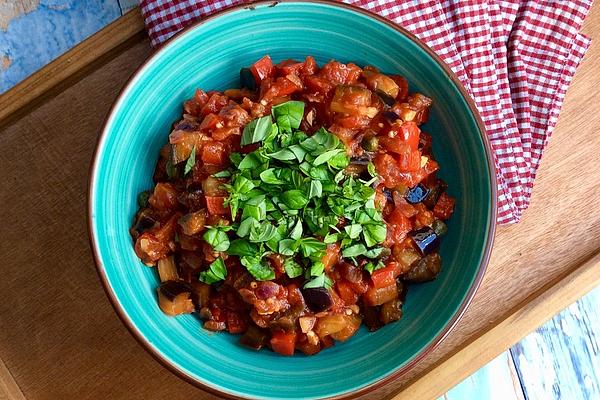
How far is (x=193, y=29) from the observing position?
2.87m

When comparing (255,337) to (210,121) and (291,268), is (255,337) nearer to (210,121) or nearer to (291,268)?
(291,268)

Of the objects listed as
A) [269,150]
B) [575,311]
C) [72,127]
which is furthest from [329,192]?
[575,311]

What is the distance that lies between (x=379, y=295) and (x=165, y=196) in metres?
0.97

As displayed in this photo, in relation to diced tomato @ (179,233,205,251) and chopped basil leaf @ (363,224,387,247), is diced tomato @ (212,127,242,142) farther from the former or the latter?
chopped basil leaf @ (363,224,387,247)

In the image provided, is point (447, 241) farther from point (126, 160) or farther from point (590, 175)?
point (126, 160)

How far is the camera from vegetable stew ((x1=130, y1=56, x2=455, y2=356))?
8.84ft

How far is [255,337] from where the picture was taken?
2883 millimetres

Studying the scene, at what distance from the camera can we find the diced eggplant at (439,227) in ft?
9.87

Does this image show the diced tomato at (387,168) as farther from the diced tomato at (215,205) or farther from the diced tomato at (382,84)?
the diced tomato at (215,205)

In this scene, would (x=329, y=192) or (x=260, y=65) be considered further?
(x=260, y=65)

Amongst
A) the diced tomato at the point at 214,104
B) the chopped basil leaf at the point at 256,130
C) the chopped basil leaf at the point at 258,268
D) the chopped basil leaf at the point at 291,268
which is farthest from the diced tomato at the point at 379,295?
the diced tomato at the point at 214,104

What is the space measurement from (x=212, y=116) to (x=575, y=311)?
2667mm

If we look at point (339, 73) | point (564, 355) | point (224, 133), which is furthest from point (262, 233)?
point (564, 355)

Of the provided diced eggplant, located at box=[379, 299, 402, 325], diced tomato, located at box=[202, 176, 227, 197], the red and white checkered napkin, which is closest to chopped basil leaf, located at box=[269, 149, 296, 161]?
diced tomato, located at box=[202, 176, 227, 197]
